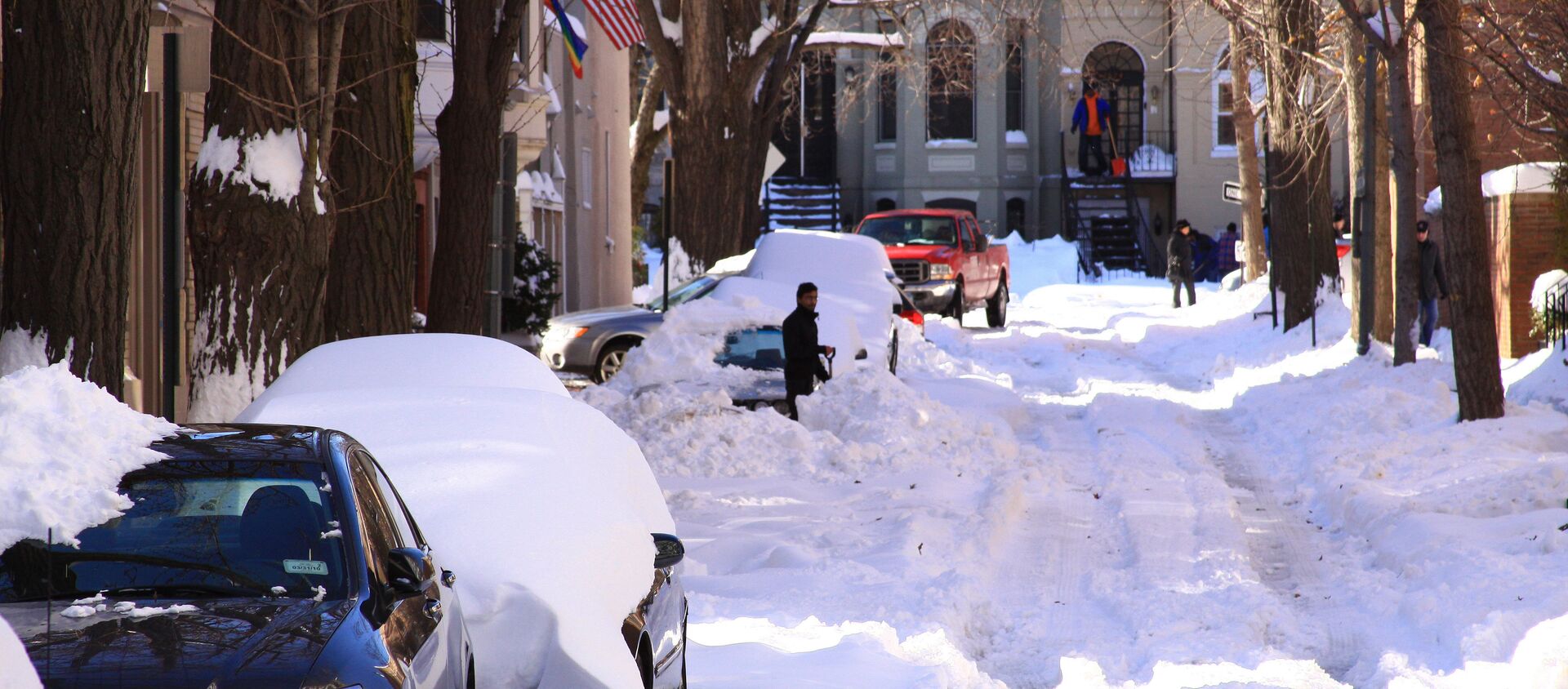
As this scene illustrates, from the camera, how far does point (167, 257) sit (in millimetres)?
7781

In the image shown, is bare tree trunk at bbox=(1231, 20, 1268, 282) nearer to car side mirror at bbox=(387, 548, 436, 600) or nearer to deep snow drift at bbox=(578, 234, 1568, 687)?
deep snow drift at bbox=(578, 234, 1568, 687)

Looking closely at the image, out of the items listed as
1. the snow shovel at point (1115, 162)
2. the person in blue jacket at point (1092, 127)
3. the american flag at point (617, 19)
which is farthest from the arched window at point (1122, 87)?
→ the american flag at point (617, 19)

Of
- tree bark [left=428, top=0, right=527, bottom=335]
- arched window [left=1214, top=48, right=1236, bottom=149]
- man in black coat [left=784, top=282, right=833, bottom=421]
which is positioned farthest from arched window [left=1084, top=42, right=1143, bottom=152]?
tree bark [left=428, top=0, right=527, bottom=335]

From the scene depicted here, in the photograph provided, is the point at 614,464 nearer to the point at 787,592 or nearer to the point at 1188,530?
the point at 787,592

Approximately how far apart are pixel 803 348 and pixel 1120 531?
15.0ft

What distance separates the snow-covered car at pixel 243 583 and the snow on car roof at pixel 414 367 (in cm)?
202

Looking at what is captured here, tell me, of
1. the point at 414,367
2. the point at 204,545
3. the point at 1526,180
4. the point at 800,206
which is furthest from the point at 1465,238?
the point at 800,206

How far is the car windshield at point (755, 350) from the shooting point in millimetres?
15836

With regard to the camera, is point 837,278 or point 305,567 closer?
point 305,567

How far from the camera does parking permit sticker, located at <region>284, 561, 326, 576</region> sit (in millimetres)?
4391

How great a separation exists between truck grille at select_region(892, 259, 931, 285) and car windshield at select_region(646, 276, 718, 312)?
7664 mm

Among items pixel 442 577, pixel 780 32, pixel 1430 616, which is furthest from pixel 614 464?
pixel 780 32

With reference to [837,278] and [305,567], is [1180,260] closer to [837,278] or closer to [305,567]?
[837,278]

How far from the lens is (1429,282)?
811 inches
